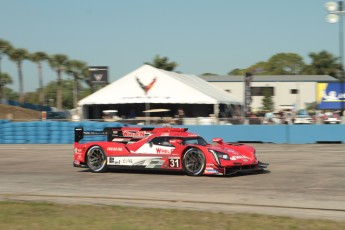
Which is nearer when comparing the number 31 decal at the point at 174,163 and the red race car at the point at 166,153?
the red race car at the point at 166,153

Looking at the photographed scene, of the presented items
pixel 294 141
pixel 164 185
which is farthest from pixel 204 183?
pixel 294 141

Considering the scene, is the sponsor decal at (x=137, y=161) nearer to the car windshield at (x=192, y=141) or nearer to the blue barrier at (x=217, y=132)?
the car windshield at (x=192, y=141)

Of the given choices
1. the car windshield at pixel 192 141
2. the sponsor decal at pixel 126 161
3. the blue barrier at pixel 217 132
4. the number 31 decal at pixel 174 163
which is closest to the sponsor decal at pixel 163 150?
the number 31 decal at pixel 174 163

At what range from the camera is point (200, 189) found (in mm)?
9656

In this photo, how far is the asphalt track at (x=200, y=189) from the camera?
7.82 m

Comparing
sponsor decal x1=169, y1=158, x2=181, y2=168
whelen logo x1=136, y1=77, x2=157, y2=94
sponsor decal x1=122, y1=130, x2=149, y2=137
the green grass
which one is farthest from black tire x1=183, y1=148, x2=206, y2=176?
whelen logo x1=136, y1=77, x2=157, y2=94

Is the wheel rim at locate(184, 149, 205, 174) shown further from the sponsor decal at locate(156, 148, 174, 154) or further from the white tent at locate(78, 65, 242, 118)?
the white tent at locate(78, 65, 242, 118)

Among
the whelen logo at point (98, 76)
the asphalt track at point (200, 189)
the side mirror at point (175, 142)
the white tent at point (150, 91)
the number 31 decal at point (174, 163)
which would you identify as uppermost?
the whelen logo at point (98, 76)

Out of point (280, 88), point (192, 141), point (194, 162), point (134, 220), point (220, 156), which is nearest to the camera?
point (134, 220)

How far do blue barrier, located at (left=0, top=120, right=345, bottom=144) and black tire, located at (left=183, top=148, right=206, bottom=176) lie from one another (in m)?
13.2

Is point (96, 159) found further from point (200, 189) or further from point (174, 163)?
point (200, 189)

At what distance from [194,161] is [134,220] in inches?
208

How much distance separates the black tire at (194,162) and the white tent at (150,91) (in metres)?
25.4

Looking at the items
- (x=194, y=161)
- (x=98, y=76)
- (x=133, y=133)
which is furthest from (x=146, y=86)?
(x=194, y=161)
